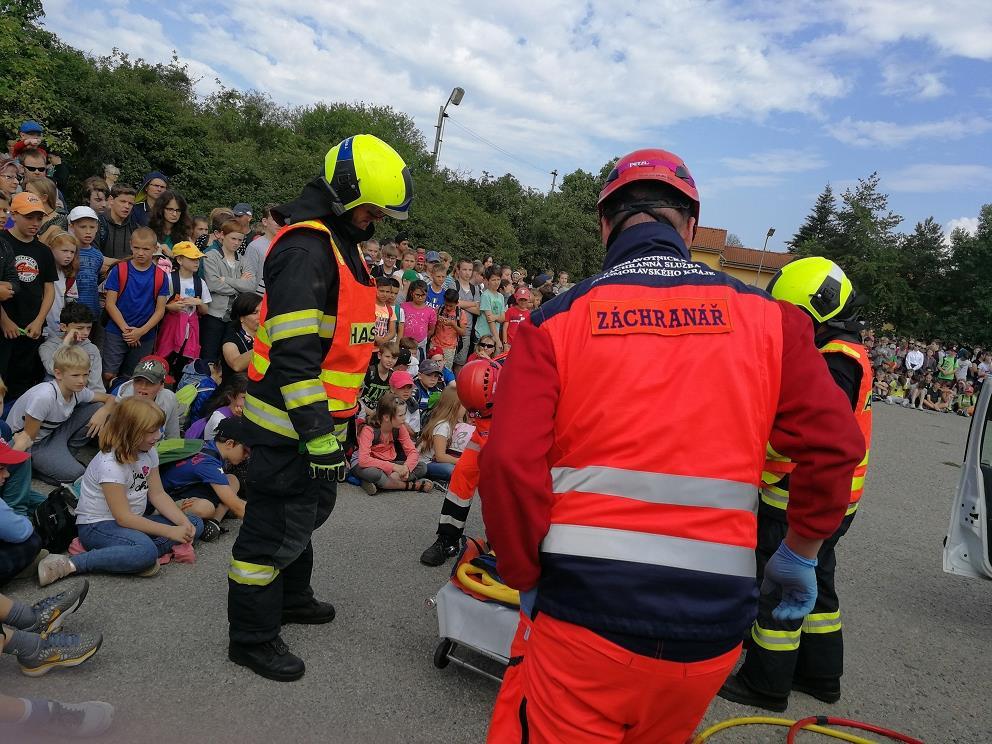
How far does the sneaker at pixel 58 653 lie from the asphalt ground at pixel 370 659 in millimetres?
55

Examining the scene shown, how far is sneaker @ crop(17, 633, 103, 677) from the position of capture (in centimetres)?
305

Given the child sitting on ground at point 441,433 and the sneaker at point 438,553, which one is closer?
the sneaker at point 438,553

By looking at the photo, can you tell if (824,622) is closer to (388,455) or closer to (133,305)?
(388,455)

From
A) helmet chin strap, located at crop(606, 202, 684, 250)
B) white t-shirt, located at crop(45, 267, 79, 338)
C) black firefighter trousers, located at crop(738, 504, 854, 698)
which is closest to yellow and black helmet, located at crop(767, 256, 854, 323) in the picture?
black firefighter trousers, located at crop(738, 504, 854, 698)

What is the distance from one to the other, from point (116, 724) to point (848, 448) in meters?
2.94

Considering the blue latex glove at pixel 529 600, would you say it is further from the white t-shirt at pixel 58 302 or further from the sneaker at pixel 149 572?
the white t-shirt at pixel 58 302

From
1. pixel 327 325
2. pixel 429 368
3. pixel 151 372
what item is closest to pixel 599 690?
pixel 327 325

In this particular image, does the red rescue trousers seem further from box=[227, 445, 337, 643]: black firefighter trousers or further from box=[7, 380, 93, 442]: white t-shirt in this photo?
box=[7, 380, 93, 442]: white t-shirt

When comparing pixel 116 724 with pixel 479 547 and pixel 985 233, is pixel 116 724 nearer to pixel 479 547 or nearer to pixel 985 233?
pixel 479 547

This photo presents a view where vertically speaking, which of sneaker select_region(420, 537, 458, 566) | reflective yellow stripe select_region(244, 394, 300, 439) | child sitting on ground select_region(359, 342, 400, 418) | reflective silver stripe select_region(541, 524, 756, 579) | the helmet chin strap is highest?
the helmet chin strap

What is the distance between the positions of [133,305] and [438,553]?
3871 mm

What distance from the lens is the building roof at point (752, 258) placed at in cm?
6600

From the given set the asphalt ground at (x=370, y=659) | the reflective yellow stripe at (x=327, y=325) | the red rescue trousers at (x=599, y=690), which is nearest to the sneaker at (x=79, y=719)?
the asphalt ground at (x=370, y=659)

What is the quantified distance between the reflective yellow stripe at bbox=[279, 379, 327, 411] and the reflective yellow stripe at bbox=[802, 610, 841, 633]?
291 cm
